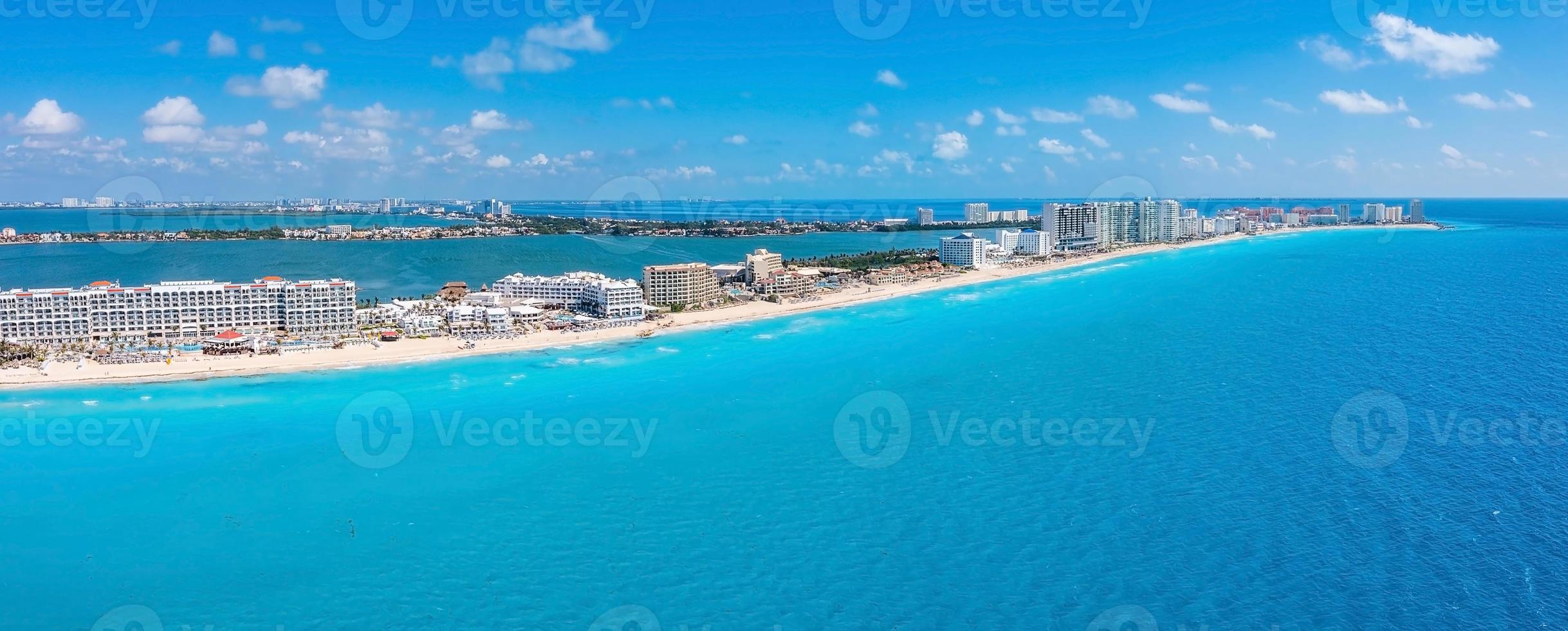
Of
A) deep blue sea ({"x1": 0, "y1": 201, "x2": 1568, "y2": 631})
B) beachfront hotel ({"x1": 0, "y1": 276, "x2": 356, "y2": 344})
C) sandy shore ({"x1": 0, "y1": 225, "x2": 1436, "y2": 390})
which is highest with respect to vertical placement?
beachfront hotel ({"x1": 0, "y1": 276, "x2": 356, "y2": 344})

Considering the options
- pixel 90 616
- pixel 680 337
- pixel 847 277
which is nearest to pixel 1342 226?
pixel 847 277

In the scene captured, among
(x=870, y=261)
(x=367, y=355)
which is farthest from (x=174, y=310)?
(x=870, y=261)

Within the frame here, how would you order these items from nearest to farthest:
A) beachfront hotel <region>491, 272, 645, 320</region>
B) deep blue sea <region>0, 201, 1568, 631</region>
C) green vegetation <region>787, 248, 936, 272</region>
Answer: deep blue sea <region>0, 201, 1568, 631</region>, beachfront hotel <region>491, 272, 645, 320</region>, green vegetation <region>787, 248, 936, 272</region>

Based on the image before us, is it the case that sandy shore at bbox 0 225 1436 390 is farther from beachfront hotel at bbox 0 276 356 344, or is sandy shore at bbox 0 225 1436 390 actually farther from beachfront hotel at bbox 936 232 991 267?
beachfront hotel at bbox 936 232 991 267

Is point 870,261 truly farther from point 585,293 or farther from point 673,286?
point 585,293

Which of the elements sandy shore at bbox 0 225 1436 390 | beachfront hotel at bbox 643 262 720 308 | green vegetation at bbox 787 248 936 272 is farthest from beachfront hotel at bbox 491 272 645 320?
green vegetation at bbox 787 248 936 272

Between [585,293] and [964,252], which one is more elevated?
[964,252]
